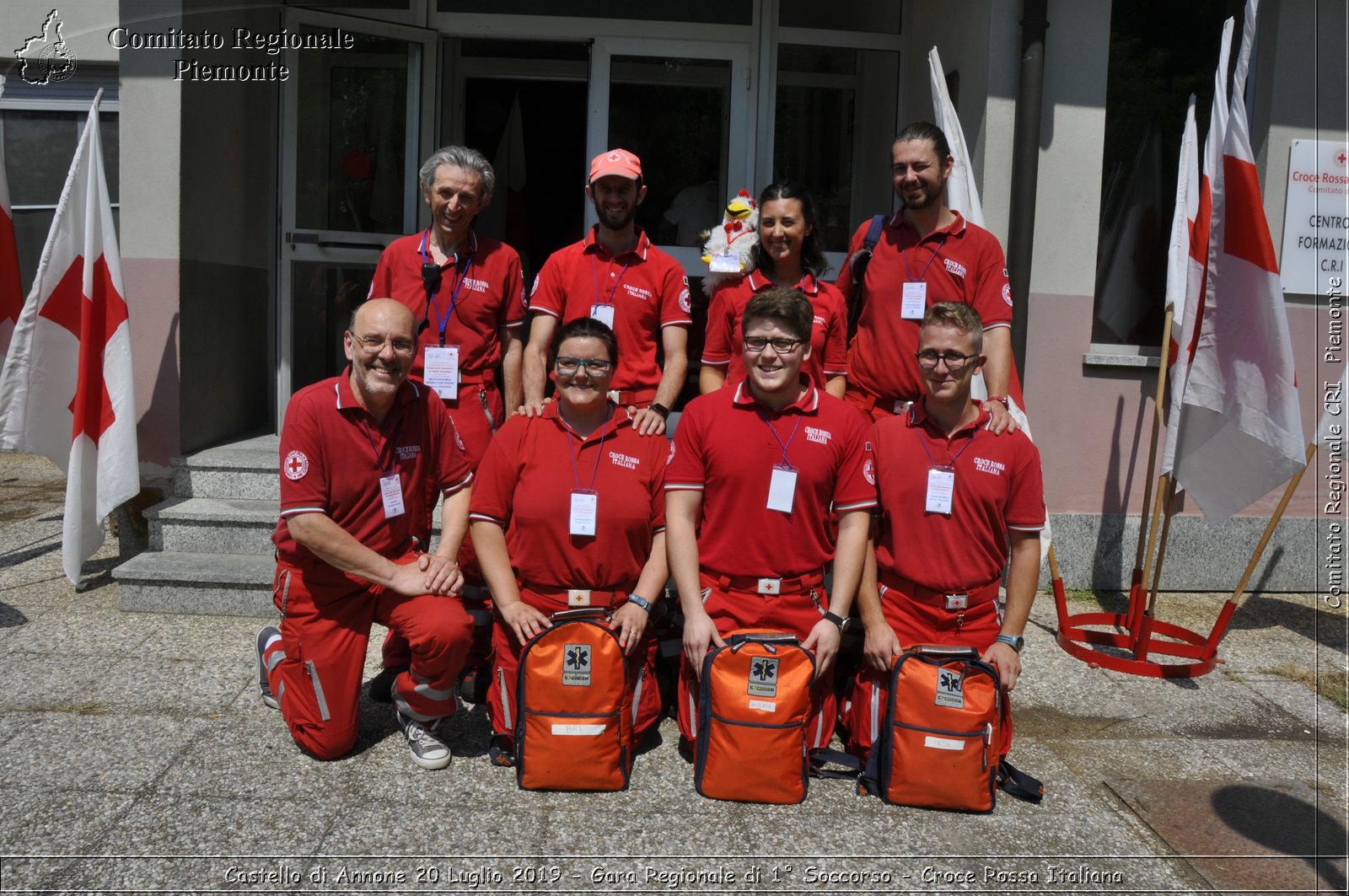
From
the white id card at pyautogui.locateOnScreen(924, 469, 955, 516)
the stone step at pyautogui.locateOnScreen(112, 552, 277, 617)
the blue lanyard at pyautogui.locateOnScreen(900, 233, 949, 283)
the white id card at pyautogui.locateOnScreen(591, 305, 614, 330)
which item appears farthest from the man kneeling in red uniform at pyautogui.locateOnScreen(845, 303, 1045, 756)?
the stone step at pyautogui.locateOnScreen(112, 552, 277, 617)

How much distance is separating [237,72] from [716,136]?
2.88 m

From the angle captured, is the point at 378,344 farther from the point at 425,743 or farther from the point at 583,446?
the point at 425,743

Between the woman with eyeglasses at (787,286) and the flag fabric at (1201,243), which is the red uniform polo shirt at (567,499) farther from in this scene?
the flag fabric at (1201,243)

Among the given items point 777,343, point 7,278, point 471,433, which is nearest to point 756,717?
point 777,343

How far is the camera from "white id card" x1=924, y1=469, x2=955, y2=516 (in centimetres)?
355

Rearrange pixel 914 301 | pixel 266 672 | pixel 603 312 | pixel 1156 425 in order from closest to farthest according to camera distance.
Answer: pixel 266 672 → pixel 914 301 → pixel 603 312 → pixel 1156 425

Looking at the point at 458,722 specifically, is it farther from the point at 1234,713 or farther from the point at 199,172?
the point at 199,172

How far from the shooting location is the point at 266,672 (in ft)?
12.8

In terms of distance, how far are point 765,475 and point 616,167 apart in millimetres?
1445

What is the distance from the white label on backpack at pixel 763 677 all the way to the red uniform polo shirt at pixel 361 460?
130cm

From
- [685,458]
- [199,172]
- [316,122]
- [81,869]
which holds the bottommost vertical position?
[81,869]

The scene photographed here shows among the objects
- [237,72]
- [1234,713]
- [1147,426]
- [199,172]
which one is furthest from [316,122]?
[1234,713]

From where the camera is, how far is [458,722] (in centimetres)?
402

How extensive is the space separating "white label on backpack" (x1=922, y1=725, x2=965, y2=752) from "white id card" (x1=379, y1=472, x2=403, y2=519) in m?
1.96
